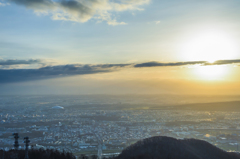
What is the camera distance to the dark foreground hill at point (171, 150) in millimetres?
22047

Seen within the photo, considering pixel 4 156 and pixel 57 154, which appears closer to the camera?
pixel 4 156

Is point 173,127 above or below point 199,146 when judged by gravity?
below

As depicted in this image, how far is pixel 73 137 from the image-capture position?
127 feet

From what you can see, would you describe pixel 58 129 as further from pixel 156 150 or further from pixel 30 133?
pixel 156 150

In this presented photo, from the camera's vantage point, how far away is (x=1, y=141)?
36031mm

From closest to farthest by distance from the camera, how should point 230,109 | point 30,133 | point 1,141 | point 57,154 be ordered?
point 57,154 → point 1,141 → point 30,133 → point 230,109

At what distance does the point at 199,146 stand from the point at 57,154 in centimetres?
1701

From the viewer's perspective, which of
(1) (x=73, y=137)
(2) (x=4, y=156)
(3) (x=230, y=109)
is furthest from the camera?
(3) (x=230, y=109)

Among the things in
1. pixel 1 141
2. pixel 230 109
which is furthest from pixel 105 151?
pixel 230 109

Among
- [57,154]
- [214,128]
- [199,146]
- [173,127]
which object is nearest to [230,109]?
[214,128]

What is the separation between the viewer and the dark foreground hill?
22047 mm

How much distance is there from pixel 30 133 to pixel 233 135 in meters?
40.4

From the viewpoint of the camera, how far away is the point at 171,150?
23125mm

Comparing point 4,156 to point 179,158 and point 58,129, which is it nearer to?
point 179,158
